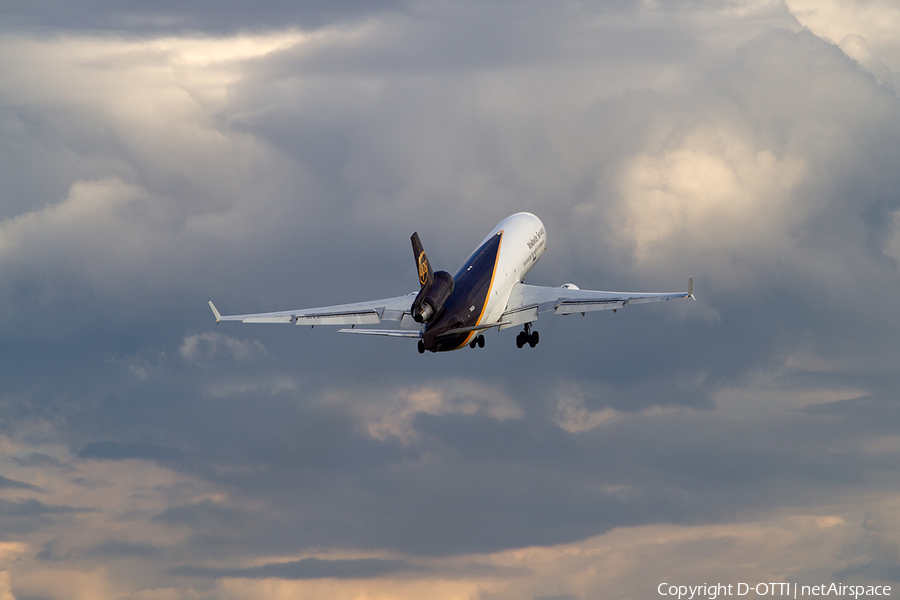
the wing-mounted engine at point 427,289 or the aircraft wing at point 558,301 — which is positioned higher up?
the aircraft wing at point 558,301

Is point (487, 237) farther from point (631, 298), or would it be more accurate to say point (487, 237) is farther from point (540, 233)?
point (631, 298)

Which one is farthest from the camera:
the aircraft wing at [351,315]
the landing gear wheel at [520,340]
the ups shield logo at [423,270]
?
the landing gear wheel at [520,340]

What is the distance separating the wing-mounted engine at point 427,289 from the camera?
285 feet

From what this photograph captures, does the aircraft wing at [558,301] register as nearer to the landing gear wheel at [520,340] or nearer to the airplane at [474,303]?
the airplane at [474,303]

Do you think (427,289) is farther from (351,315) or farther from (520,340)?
(520,340)

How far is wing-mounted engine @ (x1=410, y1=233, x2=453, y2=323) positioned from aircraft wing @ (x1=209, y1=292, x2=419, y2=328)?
21.8ft

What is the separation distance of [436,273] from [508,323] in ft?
37.7

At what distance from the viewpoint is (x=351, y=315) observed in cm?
9588

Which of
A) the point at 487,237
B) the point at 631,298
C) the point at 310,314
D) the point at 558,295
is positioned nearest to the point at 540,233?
the point at 487,237

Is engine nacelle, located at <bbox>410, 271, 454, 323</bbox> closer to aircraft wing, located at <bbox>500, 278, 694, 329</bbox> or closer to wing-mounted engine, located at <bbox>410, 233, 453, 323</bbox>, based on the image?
wing-mounted engine, located at <bbox>410, 233, 453, 323</bbox>

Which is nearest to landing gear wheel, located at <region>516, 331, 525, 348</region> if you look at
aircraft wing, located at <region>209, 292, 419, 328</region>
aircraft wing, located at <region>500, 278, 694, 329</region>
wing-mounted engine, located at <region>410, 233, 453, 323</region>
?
aircraft wing, located at <region>500, 278, 694, 329</region>

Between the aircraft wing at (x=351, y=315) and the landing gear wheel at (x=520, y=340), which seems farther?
the landing gear wheel at (x=520, y=340)

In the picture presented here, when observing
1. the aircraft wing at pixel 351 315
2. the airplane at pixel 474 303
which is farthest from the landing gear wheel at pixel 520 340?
the aircraft wing at pixel 351 315

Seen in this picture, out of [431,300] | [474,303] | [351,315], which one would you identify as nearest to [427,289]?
[431,300]
